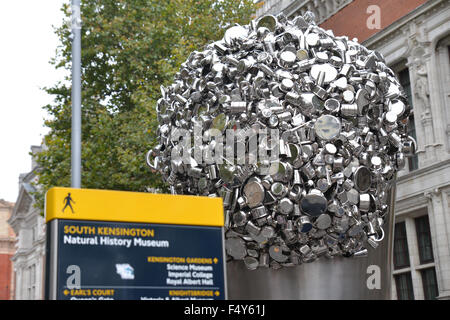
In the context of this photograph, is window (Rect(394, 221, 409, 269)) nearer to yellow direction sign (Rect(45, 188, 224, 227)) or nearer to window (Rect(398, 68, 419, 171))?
window (Rect(398, 68, 419, 171))

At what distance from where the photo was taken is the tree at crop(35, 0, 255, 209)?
1725 cm

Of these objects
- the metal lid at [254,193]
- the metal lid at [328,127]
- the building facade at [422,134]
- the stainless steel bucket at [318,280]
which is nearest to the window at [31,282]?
the building facade at [422,134]

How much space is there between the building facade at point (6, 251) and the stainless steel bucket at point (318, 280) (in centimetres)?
6582

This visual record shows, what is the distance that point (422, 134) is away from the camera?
16.7m

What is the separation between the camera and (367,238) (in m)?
5.45

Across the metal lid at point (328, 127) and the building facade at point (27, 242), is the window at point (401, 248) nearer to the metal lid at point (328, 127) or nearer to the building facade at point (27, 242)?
the metal lid at point (328, 127)

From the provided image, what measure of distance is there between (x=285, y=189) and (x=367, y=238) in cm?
94

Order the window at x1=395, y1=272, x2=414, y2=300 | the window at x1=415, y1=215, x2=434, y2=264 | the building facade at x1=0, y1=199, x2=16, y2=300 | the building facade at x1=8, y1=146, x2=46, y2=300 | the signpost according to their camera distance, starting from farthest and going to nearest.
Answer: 1. the building facade at x1=0, y1=199, x2=16, y2=300
2. the building facade at x1=8, y1=146, x2=46, y2=300
3. the window at x1=395, y1=272, x2=414, y2=300
4. the window at x1=415, y1=215, x2=434, y2=264
5. the signpost

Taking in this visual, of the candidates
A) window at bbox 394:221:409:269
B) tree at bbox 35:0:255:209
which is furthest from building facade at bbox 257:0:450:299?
tree at bbox 35:0:255:209

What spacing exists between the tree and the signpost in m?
12.9

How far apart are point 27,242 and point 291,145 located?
186ft

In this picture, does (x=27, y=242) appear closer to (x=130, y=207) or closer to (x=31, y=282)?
(x=31, y=282)

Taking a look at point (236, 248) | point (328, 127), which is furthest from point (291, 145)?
point (236, 248)
